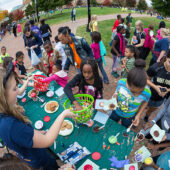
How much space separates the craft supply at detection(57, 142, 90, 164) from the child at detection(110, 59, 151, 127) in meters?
0.99

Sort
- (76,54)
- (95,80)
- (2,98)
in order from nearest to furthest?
1. (2,98)
2. (95,80)
3. (76,54)

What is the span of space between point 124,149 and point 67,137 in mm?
862

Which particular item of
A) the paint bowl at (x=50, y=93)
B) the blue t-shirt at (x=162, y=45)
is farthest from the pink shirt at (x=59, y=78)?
the blue t-shirt at (x=162, y=45)

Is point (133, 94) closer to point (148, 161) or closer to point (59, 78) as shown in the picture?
point (148, 161)

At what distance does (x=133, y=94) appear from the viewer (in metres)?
2.24

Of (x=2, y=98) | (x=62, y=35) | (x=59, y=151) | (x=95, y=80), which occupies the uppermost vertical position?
(x=62, y=35)

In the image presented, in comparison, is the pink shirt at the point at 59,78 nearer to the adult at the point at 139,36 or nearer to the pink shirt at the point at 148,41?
the adult at the point at 139,36

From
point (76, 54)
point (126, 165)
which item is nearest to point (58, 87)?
point (76, 54)

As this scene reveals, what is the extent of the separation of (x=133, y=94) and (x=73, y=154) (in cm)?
136

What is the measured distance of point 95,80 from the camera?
2.57m

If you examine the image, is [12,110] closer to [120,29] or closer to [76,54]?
[76,54]

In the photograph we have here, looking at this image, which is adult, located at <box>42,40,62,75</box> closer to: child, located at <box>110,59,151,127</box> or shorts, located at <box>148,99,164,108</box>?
child, located at <box>110,59,151,127</box>

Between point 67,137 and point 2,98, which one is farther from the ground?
point 2,98

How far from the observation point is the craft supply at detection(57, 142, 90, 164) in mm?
1721
